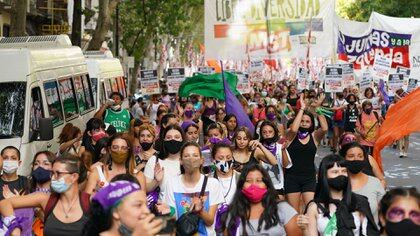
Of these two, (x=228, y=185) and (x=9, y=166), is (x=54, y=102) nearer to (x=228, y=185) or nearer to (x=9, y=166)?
(x=9, y=166)

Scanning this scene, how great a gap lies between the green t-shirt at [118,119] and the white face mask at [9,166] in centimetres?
717

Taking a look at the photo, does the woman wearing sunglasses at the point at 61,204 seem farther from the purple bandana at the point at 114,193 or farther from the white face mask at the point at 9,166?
Result: the white face mask at the point at 9,166

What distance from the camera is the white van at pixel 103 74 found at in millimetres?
21703

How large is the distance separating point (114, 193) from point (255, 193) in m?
2.04

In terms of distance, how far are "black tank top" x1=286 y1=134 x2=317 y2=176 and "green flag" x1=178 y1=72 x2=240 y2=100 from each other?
7038 millimetres

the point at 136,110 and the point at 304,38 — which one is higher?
the point at 304,38

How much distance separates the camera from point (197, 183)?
7.29 meters

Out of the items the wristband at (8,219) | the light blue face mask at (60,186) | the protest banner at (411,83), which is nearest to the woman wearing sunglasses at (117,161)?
the wristband at (8,219)

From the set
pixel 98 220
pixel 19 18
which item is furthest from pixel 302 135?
pixel 19 18

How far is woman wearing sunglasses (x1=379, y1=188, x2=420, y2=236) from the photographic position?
5051 millimetres

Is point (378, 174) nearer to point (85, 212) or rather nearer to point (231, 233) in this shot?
point (231, 233)

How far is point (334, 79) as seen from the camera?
24.3 m

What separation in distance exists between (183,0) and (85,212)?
103 feet

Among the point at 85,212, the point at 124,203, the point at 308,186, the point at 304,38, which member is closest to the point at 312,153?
the point at 308,186
